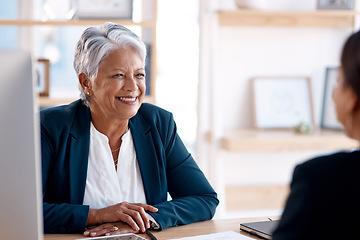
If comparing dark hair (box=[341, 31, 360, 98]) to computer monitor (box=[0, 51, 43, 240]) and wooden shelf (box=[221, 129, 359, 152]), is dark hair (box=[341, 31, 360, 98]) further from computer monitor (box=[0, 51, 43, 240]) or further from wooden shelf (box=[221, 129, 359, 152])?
wooden shelf (box=[221, 129, 359, 152])

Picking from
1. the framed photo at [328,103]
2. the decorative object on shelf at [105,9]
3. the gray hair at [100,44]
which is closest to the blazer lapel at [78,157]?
the gray hair at [100,44]

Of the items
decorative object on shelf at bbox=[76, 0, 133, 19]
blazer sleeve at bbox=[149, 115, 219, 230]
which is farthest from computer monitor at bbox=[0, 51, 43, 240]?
decorative object on shelf at bbox=[76, 0, 133, 19]

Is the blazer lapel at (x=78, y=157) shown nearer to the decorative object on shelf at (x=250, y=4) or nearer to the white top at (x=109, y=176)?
the white top at (x=109, y=176)

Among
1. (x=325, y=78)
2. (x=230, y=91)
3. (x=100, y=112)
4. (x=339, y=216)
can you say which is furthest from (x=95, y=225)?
(x=325, y=78)

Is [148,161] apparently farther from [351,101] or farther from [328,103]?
[328,103]

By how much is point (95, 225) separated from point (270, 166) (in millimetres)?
2233

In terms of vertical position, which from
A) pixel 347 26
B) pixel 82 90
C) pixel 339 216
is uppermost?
pixel 347 26

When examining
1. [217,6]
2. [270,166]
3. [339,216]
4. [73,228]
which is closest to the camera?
[339,216]

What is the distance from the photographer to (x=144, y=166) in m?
1.96

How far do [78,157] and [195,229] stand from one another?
517 mm

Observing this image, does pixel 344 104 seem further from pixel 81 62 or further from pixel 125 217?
pixel 81 62

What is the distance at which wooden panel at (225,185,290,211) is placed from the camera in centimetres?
361

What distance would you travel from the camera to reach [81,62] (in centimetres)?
201

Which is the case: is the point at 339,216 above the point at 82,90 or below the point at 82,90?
below
